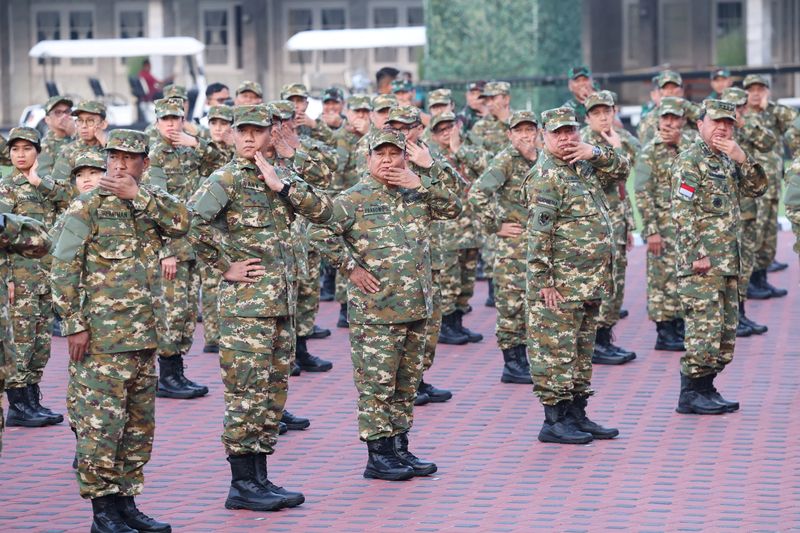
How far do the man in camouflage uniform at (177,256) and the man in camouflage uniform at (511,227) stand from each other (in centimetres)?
222

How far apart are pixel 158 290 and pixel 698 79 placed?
2628 cm

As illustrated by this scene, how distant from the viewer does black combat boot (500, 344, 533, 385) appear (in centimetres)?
1270

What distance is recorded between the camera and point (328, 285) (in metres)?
17.5

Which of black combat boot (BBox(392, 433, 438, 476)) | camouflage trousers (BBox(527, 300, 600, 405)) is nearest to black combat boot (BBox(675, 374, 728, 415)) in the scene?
camouflage trousers (BBox(527, 300, 600, 405))

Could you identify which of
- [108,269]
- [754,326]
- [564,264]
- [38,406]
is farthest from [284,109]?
[754,326]

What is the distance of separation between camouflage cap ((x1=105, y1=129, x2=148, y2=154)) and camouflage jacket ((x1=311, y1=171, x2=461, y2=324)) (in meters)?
1.39

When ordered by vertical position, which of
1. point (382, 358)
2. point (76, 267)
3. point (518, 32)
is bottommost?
point (382, 358)

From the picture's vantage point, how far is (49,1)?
4716 centimetres

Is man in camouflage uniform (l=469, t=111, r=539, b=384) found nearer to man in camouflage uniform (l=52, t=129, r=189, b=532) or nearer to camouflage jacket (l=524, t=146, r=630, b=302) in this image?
camouflage jacket (l=524, t=146, r=630, b=302)

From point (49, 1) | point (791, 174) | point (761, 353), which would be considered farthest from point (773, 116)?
point (49, 1)

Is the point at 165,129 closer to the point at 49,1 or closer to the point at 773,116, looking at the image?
the point at 773,116

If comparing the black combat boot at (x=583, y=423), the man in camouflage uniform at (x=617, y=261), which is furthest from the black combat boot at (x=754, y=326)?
the black combat boot at (x=583, y=423)

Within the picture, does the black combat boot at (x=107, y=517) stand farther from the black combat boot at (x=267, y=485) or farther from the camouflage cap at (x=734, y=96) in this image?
the camouflage cap at (x=734, y=96)

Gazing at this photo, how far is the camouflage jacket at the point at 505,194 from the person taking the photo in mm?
12578
